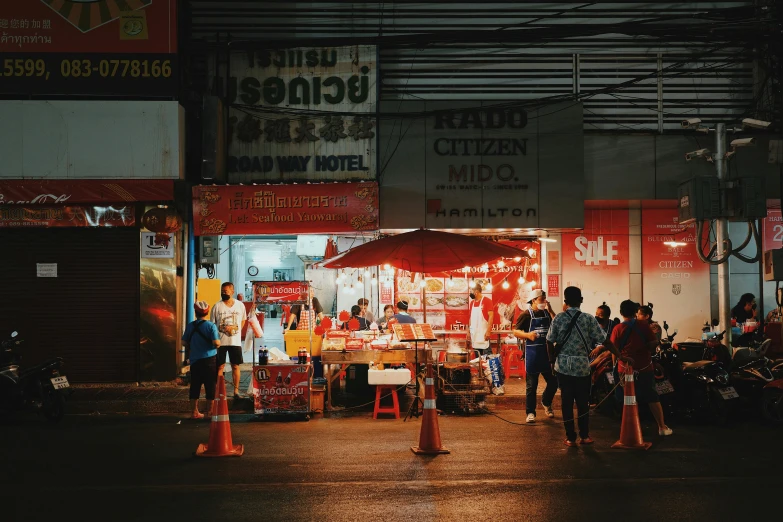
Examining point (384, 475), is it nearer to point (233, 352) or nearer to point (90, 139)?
point (233, 352)

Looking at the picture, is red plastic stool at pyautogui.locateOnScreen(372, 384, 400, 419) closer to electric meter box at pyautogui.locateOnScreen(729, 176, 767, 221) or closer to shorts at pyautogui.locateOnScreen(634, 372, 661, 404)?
shorts at pyautogui.locateOnScreen(634, 372, 661, 404)

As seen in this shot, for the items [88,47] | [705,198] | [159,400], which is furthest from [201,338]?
[705,198]

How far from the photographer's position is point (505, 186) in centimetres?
1506

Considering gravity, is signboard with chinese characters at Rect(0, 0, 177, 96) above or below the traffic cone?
above

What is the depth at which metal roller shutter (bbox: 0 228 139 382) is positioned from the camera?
14078 millimetres

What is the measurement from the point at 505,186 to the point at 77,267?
8893 mm

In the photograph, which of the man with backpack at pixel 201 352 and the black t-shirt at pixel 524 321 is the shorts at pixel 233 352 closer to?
the man with backpack at pixel 201 352

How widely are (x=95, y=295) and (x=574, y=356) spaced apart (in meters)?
9.75

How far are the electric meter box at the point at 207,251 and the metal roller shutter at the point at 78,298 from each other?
1654 mm

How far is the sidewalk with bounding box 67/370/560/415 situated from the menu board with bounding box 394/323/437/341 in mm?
1507

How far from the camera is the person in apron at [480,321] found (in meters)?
14.8

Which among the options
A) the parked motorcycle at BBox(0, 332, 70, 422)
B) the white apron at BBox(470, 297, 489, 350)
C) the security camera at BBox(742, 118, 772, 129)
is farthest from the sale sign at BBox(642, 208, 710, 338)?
the parked motorcycle at BBox(0, 332, 70, 422)

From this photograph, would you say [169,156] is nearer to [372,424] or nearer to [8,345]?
[8,345]

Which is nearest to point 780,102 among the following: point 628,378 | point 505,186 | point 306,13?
point 505,186
